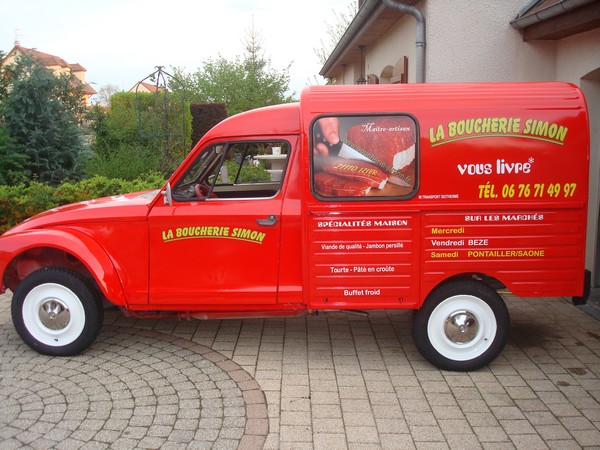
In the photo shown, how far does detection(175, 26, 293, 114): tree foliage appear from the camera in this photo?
24773mm

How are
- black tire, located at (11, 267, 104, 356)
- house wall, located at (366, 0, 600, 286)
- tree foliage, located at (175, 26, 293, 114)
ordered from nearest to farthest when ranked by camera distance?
black tire, located at (11, 267, 104, 356) → house wall, located at (366, 0, 600, 286) → tree foliage, located at (175, 26, 293, 114)

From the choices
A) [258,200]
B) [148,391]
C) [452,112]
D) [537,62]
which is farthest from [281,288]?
[537,62]

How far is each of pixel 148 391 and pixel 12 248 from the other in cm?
181

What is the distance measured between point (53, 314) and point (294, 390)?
2.23 m

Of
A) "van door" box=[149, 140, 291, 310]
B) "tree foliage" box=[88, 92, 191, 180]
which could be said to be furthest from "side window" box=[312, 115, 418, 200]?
"tree foliage" box=[88, 92, 191, 180]

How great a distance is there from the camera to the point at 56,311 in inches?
195

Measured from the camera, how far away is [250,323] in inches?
234

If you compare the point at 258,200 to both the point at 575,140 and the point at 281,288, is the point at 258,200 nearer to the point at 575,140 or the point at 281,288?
the point at 281,288

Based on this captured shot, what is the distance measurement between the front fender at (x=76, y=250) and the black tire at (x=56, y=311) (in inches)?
8.9

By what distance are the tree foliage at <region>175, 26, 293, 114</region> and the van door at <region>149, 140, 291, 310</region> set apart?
19.3 m

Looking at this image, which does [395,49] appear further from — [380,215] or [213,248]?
[213,248]

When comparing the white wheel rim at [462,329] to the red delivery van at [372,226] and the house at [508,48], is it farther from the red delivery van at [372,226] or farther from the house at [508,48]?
the house at [508,48]

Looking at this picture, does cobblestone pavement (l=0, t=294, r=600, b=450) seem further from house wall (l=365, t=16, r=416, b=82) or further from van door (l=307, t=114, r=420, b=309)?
house wall (l=365, t=16, r=416, b=82)

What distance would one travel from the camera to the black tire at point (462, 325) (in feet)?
15.3
